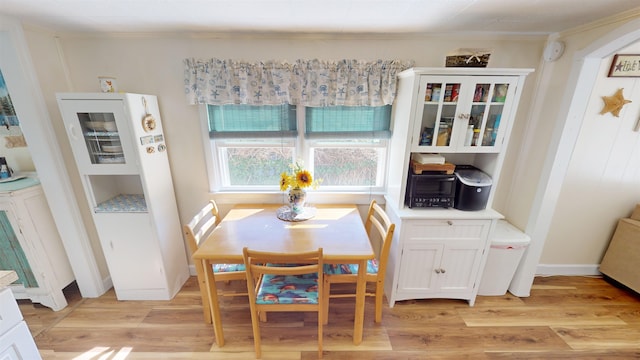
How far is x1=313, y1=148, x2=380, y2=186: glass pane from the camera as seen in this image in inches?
84.7

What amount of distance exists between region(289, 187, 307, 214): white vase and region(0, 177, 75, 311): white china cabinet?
1821 mm

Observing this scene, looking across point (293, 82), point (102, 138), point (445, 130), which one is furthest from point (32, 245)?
point (445, 130)

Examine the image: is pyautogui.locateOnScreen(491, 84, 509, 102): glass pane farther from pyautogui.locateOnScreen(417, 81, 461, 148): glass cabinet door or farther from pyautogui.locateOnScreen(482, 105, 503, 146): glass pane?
pyautogui.locateOnScreen(417, 81, 461, 148): glass cabinet door

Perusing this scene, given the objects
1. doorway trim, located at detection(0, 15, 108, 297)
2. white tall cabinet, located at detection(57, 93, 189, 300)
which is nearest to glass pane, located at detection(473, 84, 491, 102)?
white tall cabinet, located at detection(57, 93, 189, 300)

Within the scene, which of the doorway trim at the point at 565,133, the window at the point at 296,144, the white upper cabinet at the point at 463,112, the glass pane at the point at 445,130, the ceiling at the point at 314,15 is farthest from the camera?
the window at the point at 296,144

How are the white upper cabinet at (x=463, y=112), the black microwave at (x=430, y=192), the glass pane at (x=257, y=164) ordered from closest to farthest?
1. the white upper cabinet at (x=463, y=112)
2. the black microwave at (x=430, y=192)
3. the glass pane at (x=257, y=164)

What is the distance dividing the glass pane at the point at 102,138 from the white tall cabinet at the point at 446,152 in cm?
203

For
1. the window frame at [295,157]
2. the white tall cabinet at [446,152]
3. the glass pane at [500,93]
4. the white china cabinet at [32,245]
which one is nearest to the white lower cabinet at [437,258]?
the white tall cabinet at [446,152]

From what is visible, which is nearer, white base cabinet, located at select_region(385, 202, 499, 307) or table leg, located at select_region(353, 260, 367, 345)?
table leg, located at select_region(353, 260, 367, 345)

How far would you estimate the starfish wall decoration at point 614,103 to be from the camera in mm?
1814

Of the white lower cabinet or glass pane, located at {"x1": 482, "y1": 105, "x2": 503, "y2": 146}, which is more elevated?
glass pane, located at {"x1": 482, "y1": 105, "x2": 503, "y2": 146}

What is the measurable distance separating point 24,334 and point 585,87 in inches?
127

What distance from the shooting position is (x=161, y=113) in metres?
1.94

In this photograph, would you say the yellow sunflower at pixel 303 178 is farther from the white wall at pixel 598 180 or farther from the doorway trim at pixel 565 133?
the white wall at pixel 598 180
